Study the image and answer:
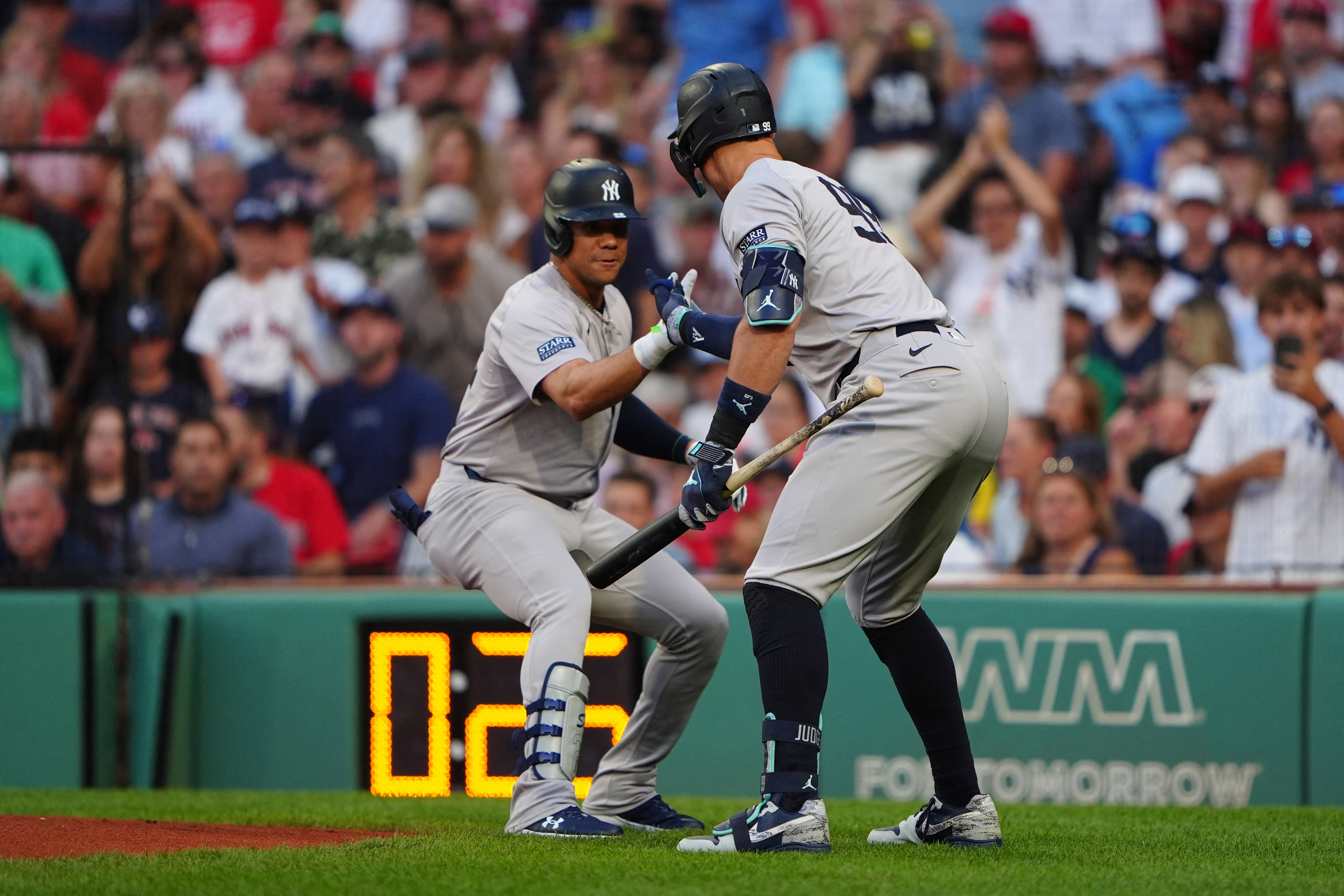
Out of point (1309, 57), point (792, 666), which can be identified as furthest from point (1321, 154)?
point (792, 666)

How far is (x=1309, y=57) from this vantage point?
9.34 meters

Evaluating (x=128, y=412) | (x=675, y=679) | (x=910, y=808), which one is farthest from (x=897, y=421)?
(x=128, y=412)

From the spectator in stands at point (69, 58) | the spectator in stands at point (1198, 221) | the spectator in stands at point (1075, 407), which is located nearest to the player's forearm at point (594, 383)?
the spectator in stands at point (1075, 407)

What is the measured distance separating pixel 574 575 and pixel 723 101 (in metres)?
1.48

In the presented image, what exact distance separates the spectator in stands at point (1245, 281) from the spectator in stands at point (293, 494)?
478 centimetres

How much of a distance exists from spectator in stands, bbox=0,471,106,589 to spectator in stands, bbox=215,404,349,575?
99 cm

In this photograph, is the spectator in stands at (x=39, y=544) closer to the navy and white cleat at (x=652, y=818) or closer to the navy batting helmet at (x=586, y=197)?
the navy and white cleat at (x=652, y=818)

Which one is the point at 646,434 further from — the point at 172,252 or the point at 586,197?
the point at 172,252

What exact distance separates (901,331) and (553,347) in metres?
1.08

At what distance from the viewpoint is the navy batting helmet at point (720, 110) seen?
170 inches

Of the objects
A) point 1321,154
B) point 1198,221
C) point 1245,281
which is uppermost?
point 1321,154

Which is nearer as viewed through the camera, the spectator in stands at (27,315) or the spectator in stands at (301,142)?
the spectator in stands at (27,315)

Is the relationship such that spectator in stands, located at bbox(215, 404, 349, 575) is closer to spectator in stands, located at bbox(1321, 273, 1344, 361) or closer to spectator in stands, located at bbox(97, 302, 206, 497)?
spectator in stands, located at bbox(97, 302, 206, 497)

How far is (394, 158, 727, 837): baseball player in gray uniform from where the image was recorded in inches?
186
